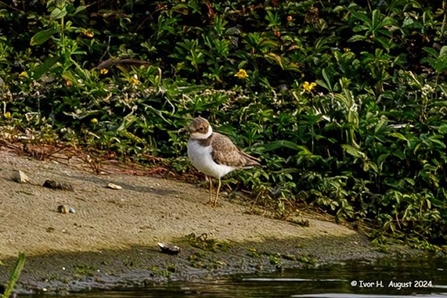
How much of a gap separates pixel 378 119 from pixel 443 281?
8.25 ft

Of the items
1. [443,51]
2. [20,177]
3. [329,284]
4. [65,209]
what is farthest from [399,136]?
[20,177]

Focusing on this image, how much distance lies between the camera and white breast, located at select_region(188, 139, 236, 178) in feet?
31.6

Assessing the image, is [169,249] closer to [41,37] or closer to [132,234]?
[132,234]

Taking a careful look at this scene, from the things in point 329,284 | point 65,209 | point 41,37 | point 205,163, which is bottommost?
point 329,284

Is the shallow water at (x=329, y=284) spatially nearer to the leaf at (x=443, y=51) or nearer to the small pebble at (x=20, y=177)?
the small pebble at (x=20, y=177)

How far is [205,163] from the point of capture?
965 cm

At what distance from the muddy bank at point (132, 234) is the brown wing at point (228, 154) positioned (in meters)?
0.32

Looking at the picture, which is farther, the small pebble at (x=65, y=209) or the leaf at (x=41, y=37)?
the leaf at (x=41, y=37)

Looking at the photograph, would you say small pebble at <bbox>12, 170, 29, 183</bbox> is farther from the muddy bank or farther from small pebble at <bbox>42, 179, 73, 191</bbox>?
small pebble at <bbox>42, 179, 73, 191</bbox>

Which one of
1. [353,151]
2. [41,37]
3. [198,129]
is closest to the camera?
[198,129]

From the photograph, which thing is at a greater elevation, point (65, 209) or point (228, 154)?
point (228, 154)

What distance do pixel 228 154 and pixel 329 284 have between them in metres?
2.07

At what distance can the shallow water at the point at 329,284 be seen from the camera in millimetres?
7398

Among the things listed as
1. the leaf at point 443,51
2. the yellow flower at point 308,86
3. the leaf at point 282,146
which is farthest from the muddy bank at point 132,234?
the leaf at point 443,51
